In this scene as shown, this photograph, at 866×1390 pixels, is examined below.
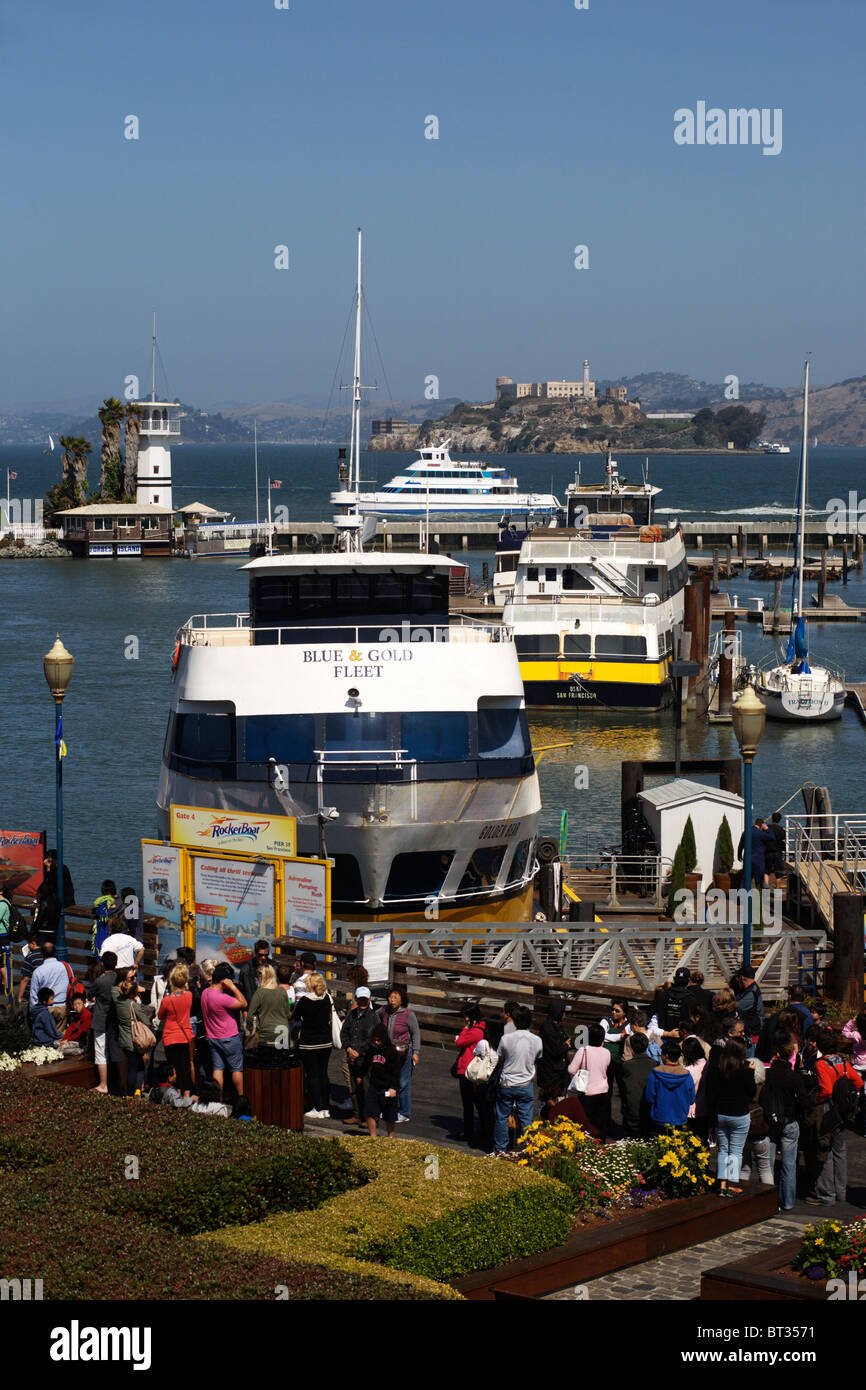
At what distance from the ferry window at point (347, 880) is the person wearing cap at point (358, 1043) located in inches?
300

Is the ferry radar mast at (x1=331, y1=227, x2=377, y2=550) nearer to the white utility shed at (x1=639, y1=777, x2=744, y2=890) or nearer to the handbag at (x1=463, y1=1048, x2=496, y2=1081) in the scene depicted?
the white utility shed at (x1=639, y1=777, x2=744, y2=890)

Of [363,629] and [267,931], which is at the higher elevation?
[363,629]

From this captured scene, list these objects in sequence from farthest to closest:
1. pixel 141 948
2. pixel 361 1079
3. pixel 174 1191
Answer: pixel 141 948, pixel 361 1079, pixel 174 1191

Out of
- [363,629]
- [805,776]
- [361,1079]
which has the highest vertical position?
[363,629]

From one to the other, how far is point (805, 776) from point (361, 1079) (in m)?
37.9

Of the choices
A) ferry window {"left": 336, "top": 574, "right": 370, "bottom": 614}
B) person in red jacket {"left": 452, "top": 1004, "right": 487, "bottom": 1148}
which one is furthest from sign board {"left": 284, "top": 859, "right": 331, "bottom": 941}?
ferry window {"left": 336, "top": 574, "right": 370, "bottom": 614}

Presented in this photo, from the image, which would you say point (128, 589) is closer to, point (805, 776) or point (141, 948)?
point (805, 776)

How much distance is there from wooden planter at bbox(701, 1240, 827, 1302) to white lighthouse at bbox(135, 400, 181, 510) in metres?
124

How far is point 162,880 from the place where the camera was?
65.9 feet

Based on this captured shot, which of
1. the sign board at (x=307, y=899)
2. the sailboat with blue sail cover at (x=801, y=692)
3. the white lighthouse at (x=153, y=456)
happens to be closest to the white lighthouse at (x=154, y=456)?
the white lighthouse at (x=153, y=456)

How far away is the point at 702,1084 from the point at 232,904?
7.00 meters
